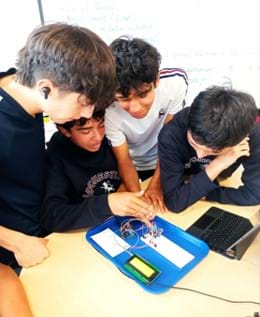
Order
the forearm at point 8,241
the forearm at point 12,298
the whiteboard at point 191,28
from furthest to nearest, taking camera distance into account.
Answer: the whiteboard at point 191,28
the forearm at point 8,241
the forearm at point 12,298

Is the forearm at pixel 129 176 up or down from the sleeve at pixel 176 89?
down

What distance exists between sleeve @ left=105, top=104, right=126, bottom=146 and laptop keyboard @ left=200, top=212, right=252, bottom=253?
0.46 meters

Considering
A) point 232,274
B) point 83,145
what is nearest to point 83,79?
point 83,145

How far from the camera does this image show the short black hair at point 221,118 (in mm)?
922

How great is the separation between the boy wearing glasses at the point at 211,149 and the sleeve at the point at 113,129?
0.57 ft

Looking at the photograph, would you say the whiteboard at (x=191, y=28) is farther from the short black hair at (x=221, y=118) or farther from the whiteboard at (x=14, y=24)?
the short black hair at (x=221, y=118)

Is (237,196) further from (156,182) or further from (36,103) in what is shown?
(36,103)

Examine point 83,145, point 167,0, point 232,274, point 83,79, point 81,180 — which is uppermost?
point 167,0

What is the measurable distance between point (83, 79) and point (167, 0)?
152 centimetres

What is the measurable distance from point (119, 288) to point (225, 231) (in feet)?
1.24

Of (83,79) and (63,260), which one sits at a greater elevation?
(83,79)

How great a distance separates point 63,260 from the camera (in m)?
0.88

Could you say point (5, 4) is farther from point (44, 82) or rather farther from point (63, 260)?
point (63, 260)

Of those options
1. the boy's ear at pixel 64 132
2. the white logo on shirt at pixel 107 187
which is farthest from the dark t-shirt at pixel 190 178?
the boy's ear at pixel 64 132
